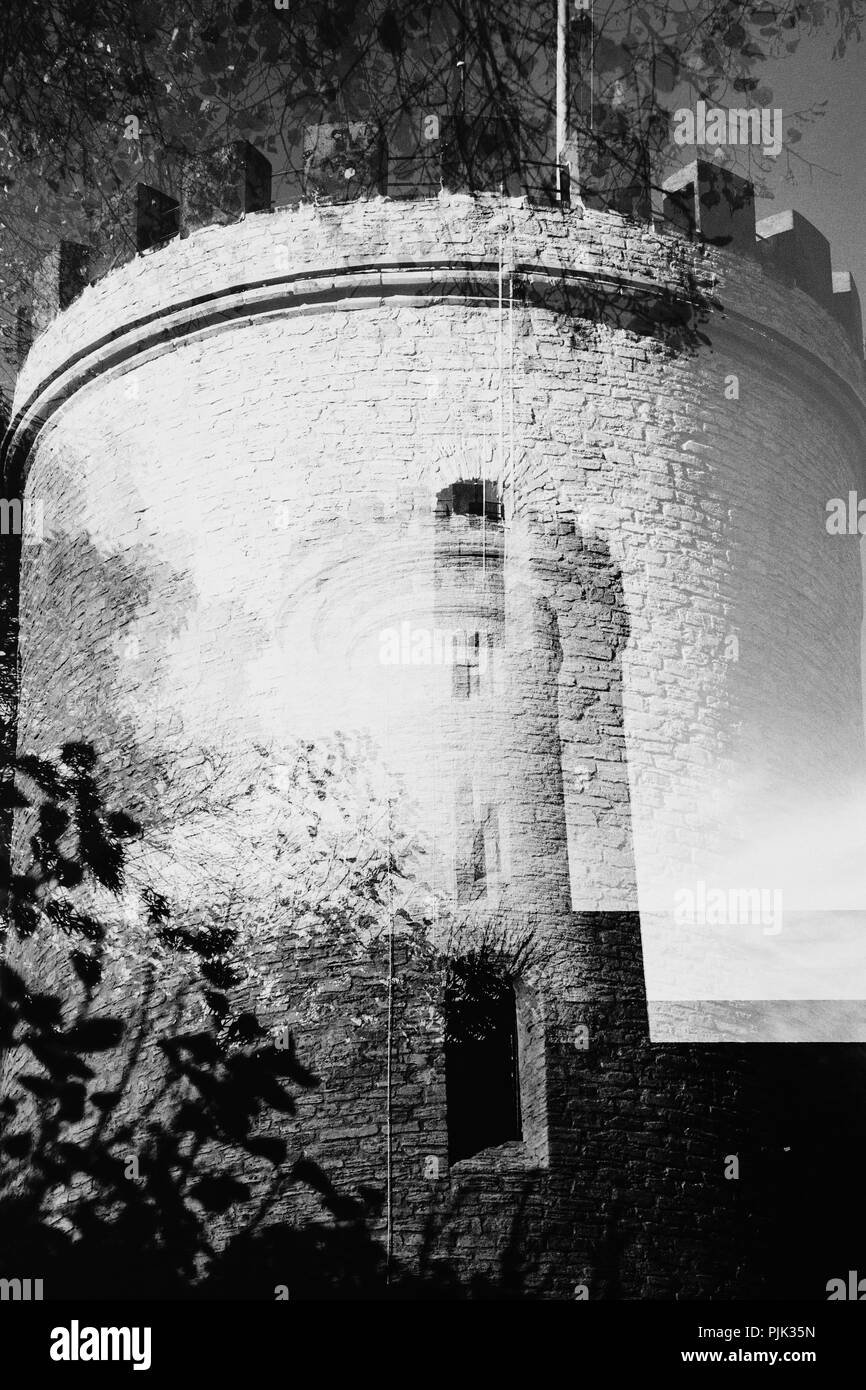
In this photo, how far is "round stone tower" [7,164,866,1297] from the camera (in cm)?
498

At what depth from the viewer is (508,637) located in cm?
552

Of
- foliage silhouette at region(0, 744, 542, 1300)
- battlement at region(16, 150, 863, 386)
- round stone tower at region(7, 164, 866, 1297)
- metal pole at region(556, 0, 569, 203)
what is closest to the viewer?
foliage silhouette at region(0, 744, 542, 1300)

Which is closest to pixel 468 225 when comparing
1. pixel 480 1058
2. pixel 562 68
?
pixel 562 68

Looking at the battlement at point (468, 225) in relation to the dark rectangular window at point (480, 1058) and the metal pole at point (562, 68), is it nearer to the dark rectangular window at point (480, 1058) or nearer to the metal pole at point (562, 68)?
the metal pole at point (562, 68)

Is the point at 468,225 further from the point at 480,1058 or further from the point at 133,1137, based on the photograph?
the point at 133,1137

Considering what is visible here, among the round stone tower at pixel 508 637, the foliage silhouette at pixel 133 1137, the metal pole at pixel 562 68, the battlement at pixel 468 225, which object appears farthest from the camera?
the battlement at pixel 468 225

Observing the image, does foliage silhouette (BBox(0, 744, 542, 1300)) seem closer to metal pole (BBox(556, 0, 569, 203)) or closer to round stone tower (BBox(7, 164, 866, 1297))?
round stone tower (BBox(7, 164, 866, 1297))

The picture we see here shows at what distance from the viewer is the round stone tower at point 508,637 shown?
4.98m

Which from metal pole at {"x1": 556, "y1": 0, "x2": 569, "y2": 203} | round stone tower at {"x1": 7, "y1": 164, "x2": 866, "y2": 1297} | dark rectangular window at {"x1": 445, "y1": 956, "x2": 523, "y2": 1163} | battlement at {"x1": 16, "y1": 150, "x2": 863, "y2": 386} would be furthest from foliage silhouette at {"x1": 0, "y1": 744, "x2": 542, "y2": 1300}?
metal pole at {"x1": 556, "y1": 0, "x2": 569, "y2": 203}

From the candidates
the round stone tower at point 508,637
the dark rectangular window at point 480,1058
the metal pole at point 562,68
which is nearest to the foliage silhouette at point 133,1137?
the round stone tower at point 508,637

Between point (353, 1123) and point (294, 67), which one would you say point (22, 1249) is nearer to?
point (353, 1123)

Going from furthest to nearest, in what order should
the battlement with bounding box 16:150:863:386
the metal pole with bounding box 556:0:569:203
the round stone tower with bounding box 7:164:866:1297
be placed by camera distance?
the battlement with bounding box 16:150:863:386, the metal pole with bounding box 556:0:569:203, the round stone tower with bounding box 7:164:866:1297

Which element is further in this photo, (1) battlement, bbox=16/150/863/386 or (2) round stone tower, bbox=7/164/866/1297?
(1) battlement, bbox=16/150/863/386
